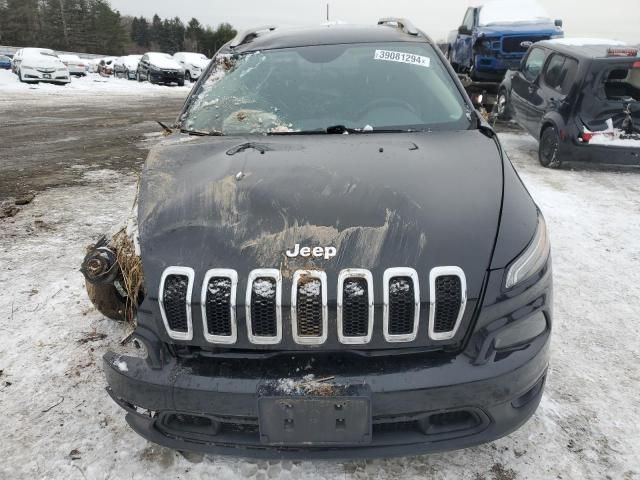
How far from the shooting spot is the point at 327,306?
1.64m

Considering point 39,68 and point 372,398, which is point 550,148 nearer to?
point 372,398

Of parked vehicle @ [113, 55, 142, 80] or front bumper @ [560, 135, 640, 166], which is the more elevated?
parked vehicle @ [113, 55, 142, 80]

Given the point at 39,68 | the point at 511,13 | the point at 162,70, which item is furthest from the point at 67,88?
the point at 511,13

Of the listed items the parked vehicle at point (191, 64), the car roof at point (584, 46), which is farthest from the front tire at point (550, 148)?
the parked vehicle at point (191, 64)

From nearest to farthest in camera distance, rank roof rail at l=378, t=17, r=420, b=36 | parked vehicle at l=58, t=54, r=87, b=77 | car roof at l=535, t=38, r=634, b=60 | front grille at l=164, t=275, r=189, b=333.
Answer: front grille at l=164, t=275, r=189, b=333
roof rail at l=378, t=17, r=420, b=36
car roof at l=535, t=38, r=634, b=60
parked vehicle at l=58, t=54, r=87, b=77

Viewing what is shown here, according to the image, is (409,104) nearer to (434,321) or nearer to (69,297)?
(434,321)

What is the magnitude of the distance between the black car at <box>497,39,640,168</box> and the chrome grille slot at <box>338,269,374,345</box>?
609 centimetres

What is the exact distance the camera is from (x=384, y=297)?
5.33ft

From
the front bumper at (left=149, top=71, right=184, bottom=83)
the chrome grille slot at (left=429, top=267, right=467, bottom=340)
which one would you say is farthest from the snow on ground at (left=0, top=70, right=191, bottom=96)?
the chrome grille slot at (left=429, top=267, right=467, bottom=340)

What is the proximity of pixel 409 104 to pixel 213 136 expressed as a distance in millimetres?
1162

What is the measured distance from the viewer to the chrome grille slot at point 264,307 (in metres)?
1.65

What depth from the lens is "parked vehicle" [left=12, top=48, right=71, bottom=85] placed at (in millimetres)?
20672

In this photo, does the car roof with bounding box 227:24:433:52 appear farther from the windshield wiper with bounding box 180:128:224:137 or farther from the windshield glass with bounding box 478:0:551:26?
the windshield glass with bounding box 478:0:551:26

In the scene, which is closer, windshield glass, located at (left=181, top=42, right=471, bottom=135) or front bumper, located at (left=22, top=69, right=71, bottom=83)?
windshield glass, located at (left=181, top=42, right=471, bottom=135)
